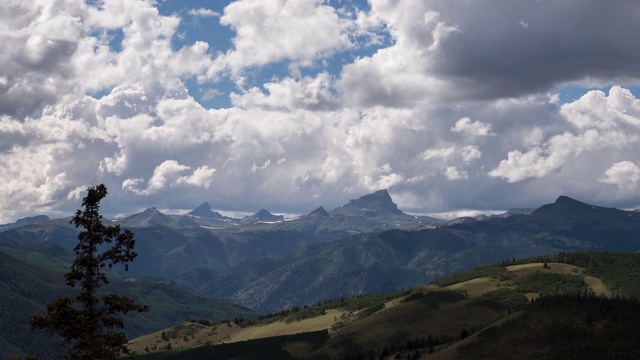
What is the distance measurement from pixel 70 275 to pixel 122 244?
5287mm

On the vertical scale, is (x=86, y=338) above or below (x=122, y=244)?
below

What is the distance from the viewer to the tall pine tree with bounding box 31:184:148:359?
51531 mm

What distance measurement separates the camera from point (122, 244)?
53.6 metres

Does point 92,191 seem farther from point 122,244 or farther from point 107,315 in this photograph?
point 107,315

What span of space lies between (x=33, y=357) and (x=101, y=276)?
8.38 meters

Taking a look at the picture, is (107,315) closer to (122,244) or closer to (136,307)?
(136,307)

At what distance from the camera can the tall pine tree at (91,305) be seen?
51531 mm

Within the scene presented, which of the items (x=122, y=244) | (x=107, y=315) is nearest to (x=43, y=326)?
(x=107, y=315)

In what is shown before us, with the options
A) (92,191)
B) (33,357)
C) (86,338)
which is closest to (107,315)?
(86,338)

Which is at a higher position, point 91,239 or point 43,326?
point 91,239

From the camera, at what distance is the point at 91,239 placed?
54250 mm

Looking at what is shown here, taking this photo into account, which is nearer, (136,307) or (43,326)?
(43,326)

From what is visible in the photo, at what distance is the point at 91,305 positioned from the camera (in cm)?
5391

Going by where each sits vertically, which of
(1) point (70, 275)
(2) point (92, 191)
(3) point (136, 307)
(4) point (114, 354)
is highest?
(2) point (92, 191)
